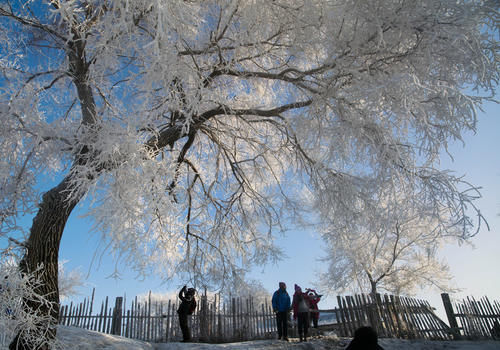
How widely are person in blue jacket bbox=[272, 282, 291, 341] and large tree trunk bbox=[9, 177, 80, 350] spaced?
499 cm

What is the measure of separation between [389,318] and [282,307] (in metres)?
4.09

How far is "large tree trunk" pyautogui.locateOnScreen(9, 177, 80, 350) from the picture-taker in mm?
4848

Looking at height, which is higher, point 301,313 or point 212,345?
point 301,313

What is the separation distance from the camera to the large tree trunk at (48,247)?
485 centimetres

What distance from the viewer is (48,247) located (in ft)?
17.1

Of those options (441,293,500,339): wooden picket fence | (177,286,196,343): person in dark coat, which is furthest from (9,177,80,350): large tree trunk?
(441,293,500,339): wooden picket fence

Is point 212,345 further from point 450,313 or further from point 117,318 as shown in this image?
point 450,313

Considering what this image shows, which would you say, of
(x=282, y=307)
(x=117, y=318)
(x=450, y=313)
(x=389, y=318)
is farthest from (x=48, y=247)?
(x=450, y=313)

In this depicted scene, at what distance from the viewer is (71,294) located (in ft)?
80.5

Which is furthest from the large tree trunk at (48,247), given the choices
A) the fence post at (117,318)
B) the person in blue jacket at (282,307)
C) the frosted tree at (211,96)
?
the fence post at (117,318)

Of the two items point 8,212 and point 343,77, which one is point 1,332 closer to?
point 8,212

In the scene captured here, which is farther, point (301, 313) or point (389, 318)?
point (389, 318)

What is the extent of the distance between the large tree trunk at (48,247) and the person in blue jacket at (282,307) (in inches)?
196

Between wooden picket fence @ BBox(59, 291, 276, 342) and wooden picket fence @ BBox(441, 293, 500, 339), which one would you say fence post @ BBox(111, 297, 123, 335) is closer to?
wooden picket fence @ BBox(59, 291, 276, 342)
